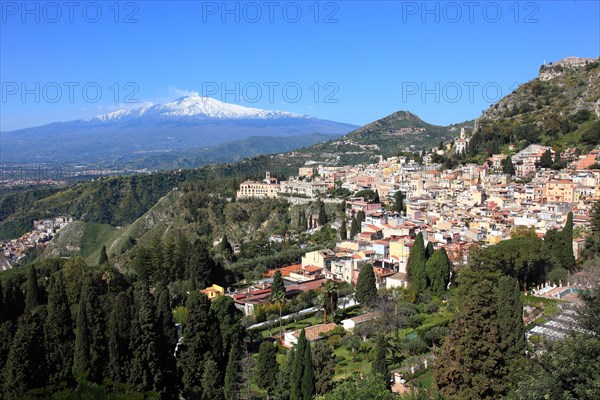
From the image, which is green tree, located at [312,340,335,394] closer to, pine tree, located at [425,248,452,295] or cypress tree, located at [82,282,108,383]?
cypress tree, located at [82,282,108,383]

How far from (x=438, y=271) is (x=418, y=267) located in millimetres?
916

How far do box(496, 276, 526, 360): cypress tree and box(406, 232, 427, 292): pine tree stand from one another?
8.26m

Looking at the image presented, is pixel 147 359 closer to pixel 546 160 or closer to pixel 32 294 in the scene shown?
pixel 32 294

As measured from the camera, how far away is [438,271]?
23.3m

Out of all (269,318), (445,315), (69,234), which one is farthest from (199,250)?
(69,234)

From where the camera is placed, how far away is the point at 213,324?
690 inches

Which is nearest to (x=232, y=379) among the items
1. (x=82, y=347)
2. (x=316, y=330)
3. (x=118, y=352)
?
(x=118, y=352)

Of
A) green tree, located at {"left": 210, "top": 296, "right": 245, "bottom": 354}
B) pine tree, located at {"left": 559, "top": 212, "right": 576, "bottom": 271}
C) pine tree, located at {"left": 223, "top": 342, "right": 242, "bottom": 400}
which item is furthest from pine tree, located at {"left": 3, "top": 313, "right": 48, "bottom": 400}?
pine tree, located at {"left": 559, "top": 212, "right": 576, "bottom": 271}

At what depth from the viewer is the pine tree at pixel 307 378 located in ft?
47.3

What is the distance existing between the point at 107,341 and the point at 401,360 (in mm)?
9159

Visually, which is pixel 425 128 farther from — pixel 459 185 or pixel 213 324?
pixel 213 324

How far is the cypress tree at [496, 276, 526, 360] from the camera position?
44.5ft

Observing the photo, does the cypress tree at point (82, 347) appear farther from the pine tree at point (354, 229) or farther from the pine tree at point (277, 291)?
the pine tree at point (354, 229)

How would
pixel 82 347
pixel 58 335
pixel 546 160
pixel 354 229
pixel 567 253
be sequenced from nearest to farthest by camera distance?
pixel 82 347, pixel 58 335, pixel 567 253, pixel 354 229, pixel 546 160
